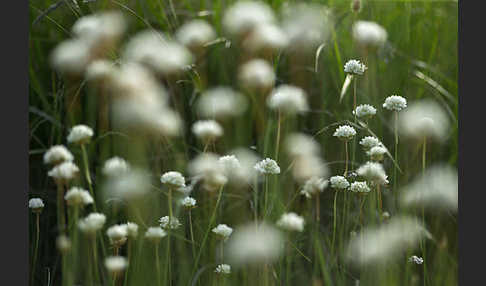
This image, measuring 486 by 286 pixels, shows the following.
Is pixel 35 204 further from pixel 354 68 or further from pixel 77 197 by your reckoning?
pixel 354 68

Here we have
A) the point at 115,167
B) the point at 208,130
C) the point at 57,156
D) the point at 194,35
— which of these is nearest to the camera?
the point at 57,156

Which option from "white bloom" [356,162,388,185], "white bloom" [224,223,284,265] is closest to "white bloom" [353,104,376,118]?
"white bloom" [356,162,388,185]

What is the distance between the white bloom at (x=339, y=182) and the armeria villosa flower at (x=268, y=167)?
253 millimetres

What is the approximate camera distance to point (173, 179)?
6.66ft

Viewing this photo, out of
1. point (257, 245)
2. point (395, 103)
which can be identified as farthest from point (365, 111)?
point (257, 245)

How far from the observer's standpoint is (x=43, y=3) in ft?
7.50

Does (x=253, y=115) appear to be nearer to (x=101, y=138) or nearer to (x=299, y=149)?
(x=299, y=149)

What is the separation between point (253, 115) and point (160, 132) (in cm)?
38

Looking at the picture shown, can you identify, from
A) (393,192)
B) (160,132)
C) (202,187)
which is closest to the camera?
(160,132)

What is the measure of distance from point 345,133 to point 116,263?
92cm

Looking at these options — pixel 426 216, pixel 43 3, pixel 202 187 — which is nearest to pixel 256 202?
pixel 202 187

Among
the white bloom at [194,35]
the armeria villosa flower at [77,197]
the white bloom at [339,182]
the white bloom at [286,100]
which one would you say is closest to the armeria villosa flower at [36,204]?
the armeria villosa flower at [77,197]

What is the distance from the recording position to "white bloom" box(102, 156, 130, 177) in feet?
6.82

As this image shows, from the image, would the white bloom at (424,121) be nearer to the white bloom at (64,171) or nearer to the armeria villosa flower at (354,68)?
the armeria villosa flower at (354,68)
